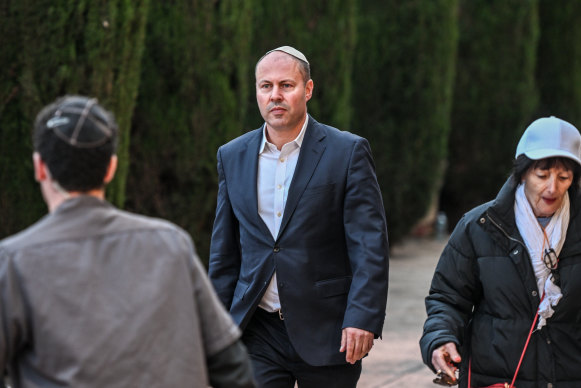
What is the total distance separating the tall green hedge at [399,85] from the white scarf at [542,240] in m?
8.24

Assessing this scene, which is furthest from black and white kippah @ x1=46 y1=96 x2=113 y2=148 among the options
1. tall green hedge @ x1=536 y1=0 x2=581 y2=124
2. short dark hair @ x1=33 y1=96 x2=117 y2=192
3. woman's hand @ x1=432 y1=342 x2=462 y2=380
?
tall green hedge @ x1=536 y1=0 x2=581 y2=124

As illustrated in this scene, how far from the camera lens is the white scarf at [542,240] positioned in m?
3.26

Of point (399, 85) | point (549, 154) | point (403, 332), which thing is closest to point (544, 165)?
point (549, 154)

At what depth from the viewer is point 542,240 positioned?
333 centimetres

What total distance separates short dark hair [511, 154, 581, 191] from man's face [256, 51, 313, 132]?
2.94 ft

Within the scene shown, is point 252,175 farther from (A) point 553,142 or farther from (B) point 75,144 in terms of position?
(B) point 75,144

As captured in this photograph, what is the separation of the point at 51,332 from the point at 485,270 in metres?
1.74

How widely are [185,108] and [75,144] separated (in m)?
5.48

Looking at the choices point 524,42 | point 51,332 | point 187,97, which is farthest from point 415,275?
point 51,332

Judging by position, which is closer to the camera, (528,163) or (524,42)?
(528,163)

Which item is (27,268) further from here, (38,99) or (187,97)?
(187,97)

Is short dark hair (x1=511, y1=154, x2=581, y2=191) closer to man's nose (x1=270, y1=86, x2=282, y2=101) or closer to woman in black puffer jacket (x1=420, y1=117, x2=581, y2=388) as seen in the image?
woman in black puffer jacket (x1=420, y1=117, x2=581, y2=388)

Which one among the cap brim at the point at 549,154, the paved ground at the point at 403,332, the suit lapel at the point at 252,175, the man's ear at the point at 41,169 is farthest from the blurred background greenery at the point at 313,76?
the man's ear at the point at 41,169

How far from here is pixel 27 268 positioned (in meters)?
2.08
